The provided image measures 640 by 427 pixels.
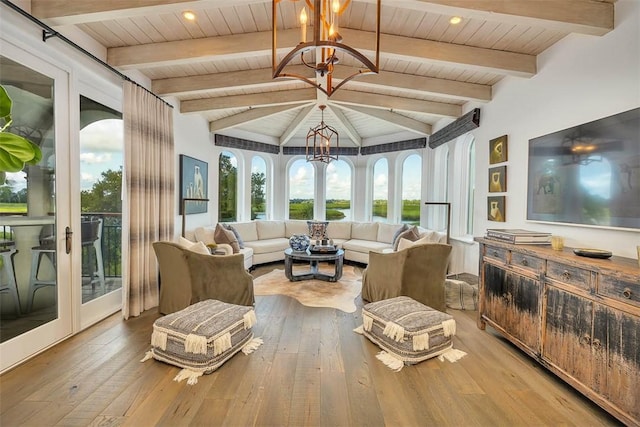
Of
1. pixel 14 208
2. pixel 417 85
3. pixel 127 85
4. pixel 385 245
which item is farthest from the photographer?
pixel 385 245

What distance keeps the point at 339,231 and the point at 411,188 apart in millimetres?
1852

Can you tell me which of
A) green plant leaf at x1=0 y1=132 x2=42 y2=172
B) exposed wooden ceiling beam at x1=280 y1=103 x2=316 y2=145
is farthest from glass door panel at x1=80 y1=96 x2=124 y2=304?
exposed wooden ceiling beam at x1=280 y1=103 x2=316 y2=145

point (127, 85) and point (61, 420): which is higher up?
point (127, 85)

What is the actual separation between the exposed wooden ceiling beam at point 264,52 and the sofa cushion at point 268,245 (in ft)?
11.1

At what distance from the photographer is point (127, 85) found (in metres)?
3.18

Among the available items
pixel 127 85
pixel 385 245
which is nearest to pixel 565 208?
pixel 385 245

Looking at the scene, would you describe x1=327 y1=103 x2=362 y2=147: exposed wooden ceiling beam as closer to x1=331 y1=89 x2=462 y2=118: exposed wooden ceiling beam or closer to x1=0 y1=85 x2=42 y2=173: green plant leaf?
x1=331 y1=89 x2=462 y2=118: exposed wooden ceiling beam

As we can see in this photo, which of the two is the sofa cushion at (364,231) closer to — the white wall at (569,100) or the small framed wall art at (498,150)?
the white wall at (569,100)

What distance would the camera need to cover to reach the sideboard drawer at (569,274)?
6.11ft

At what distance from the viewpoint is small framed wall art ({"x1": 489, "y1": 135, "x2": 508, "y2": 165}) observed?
11.3 feet

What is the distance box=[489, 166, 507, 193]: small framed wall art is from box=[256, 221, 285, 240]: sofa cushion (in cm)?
420

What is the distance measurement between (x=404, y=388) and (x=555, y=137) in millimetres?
2529

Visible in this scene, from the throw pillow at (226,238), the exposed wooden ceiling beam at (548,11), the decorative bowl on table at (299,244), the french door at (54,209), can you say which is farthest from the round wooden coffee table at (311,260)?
the exposed wooden ceiling beam at (548,11)

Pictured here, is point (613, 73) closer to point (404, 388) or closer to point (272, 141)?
point (404, 388)
